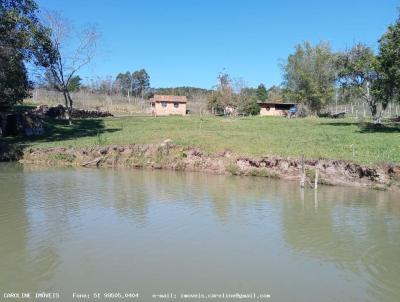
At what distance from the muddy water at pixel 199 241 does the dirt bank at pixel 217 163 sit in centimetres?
129

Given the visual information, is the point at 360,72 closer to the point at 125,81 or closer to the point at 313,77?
the point at 313,77

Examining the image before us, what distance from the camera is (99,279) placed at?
29.6 feet

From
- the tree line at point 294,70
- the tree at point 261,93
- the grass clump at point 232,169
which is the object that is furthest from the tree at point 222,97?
the grass clump at point 232,169

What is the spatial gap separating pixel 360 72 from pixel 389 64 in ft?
27.8

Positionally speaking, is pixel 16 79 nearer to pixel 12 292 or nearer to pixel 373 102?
pixel 12 292

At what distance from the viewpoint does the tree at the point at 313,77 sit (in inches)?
2598

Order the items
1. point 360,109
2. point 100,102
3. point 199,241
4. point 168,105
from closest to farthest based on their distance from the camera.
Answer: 1. point 199,241
2. point 168,105
3. point 100,102
4. point 360,109

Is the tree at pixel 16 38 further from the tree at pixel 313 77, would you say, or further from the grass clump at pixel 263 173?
the tree at pixel 313 77

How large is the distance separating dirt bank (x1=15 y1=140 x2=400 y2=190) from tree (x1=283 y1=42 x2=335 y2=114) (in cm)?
4148

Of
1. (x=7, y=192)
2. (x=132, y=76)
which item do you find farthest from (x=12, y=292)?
(x=132, y=76)

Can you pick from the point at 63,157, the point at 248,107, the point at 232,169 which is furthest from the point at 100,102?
the point at 232,169

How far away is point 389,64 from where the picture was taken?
32.2 metres

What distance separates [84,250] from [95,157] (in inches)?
713

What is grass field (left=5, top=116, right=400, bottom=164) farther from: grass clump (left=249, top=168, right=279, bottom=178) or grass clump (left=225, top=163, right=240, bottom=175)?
grass clump (left=249, top=168, right=279, bottom=178)
